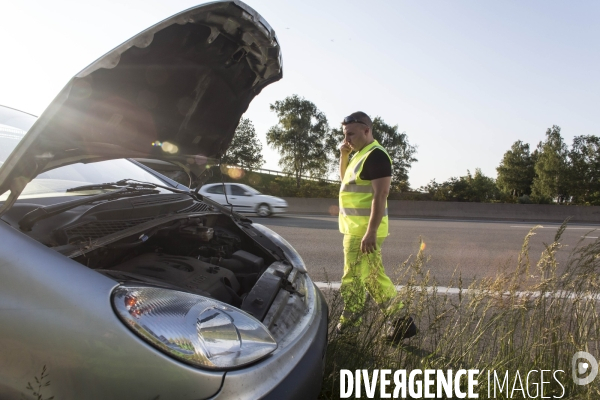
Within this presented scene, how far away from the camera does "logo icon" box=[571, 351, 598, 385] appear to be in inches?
102

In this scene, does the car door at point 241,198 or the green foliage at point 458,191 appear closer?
Result: the car door at point 241,198

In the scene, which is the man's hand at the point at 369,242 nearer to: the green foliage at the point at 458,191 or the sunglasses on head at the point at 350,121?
the sunglasses on head at the point at 350,121

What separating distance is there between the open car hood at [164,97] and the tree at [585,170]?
51128 millimetres

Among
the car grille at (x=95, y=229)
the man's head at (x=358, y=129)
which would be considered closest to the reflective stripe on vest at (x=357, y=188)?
the man's head at (x=358, y=129)

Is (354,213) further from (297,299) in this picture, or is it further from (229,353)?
(229,353)

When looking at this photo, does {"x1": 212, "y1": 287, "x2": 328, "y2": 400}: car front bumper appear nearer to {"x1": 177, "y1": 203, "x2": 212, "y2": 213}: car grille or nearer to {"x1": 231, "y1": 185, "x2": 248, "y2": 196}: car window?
{"x1": 177, "y1": 203, "x2": 212, "y2": 213}: car grille

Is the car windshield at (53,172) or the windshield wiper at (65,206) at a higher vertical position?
the car windshield at (53,172)

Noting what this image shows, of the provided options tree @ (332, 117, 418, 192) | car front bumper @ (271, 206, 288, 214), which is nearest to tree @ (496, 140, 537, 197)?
tree @ (332, 117, 418, 192)

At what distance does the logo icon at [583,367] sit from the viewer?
260 centimetres

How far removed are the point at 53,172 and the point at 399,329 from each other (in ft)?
7.42

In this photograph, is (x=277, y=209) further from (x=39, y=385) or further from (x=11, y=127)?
(x=39, y=385)

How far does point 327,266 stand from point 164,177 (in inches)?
141

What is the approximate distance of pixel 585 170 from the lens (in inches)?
1939

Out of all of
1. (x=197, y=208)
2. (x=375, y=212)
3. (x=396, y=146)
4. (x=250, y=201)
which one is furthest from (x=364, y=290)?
(x=396, y=146)
